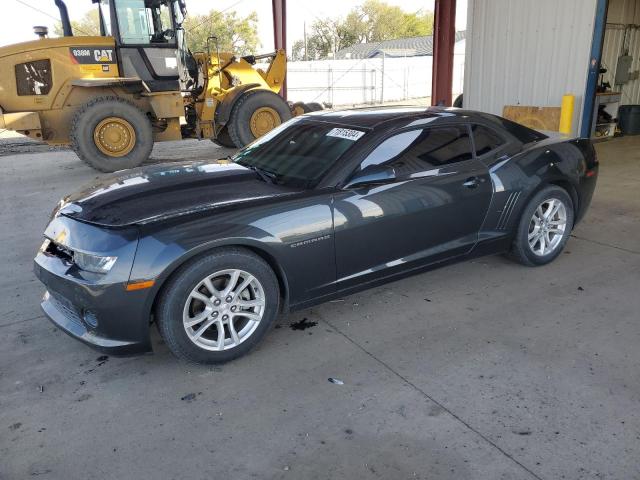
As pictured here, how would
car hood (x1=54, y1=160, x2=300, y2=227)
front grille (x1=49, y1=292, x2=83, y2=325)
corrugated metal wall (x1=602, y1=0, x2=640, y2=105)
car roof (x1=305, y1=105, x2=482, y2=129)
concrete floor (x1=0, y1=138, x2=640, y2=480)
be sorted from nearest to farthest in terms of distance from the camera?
concrete floor (x1=0, y1=138, x2=640, y2=480) < front grille (x1=49, y1=292, x2=83, y2=325) < car hood (x1=54, y1=160, x2=300, y2=227) < car roof (x1=305, y1=105, x2=482, y2=129) < corrugated metal wall (x1=602, y1=0, x2=640, y2=105)

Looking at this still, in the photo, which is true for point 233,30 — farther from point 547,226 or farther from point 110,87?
point 547,226

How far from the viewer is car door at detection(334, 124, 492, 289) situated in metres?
3.39

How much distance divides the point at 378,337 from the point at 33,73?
813cm

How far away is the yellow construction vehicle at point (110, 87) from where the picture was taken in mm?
8633

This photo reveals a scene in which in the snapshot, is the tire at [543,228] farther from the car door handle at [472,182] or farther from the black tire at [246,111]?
the black tire at [246,111]

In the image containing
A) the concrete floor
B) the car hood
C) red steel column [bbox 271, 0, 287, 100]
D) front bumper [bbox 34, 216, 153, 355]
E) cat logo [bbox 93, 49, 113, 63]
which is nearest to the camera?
the concrete floor

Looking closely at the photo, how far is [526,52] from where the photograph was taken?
1023 centimetres

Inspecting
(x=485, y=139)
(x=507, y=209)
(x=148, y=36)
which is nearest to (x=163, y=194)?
(x=485, y=139)

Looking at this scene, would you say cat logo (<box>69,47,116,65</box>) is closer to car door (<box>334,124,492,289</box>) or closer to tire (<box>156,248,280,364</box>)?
car door (<box>334,124,492,289</box>)

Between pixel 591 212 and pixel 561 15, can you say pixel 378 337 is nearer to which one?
pixel 591 212

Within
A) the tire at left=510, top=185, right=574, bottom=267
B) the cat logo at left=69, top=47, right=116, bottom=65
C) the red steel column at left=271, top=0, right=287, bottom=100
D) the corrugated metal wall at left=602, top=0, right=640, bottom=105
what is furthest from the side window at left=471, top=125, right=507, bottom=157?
the corrugated metal wall at left=602, top=0, right=640, bottom=105

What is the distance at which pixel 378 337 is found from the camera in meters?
3.42

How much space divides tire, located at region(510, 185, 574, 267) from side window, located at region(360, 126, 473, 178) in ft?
2.61

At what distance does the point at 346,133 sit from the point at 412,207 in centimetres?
70
